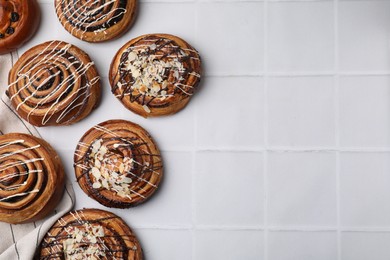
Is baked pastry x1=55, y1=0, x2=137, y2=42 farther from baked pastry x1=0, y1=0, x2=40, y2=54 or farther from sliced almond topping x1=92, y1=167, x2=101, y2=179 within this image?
sliced almond topping x1=92, y1=167, x2=101, y2=179

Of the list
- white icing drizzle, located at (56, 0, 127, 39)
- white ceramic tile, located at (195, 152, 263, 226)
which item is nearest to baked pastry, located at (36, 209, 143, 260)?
white ceramic tile, located at (195, 152, 263, 226)

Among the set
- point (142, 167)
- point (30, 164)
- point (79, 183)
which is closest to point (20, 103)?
point (30, 164)

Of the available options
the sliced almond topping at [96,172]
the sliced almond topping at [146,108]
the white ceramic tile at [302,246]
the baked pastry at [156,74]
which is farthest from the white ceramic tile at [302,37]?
the sliced almond topping at [96,172]

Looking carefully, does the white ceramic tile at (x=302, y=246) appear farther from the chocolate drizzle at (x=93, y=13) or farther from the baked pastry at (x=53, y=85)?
the chocolate drizzle at (x=93, y=13)

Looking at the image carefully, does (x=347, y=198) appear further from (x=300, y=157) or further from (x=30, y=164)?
(x=30, y=164)

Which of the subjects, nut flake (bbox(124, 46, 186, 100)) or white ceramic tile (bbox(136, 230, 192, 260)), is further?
white ceramic tile (bbox(136, 230, 192, 260))

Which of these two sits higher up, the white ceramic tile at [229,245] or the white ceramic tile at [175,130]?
the white ceramic tile at [175,130]
